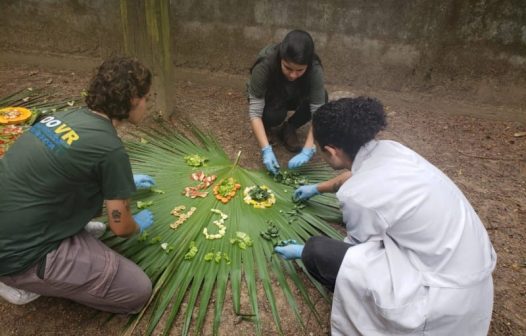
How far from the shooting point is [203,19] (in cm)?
466

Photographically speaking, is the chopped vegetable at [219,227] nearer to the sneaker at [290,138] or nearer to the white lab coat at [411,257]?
the white lab coat at [411,257]

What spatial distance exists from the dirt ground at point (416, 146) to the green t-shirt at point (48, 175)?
19.4 inches

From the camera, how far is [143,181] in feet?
8.73

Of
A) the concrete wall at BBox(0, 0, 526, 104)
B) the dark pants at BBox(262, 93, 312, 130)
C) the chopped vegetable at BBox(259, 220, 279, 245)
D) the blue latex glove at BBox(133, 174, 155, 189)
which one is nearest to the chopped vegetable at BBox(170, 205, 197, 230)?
the blue latex glove at BBox(133, 174, 155, 189)

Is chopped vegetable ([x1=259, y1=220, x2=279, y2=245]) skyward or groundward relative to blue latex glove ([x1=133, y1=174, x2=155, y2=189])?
groundward

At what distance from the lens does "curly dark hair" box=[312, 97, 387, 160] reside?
1.85 m

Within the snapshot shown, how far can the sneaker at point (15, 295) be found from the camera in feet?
6.68

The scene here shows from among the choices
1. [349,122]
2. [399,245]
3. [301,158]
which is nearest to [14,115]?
[301,158]

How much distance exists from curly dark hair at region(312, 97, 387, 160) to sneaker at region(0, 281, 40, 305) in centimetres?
178

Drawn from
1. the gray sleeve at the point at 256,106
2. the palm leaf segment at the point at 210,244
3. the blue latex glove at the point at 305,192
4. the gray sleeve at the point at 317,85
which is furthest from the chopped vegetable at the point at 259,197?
the gray sleeve at the point at 317,85

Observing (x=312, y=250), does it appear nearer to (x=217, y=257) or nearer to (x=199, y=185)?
(x=217, y=257)

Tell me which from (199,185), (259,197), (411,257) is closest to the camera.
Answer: (411,257)

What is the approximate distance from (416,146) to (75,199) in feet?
10.6

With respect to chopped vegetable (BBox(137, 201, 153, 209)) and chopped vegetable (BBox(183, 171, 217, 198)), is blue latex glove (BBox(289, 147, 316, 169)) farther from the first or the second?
chopped vegetable (BBox(137, 201, 153, 209))
